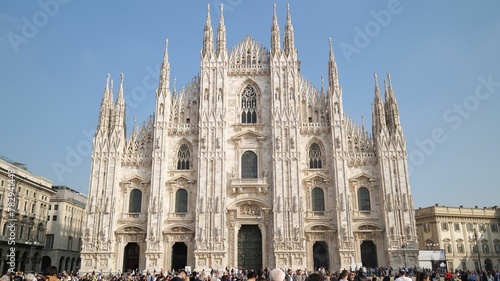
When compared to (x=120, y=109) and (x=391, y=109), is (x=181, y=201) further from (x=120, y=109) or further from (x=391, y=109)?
(x=391, y=109)

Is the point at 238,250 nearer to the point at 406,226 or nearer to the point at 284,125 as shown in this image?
the point at 284,125

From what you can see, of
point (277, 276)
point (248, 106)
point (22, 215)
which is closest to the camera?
A: point (277, 276)

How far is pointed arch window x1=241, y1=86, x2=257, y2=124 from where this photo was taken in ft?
133

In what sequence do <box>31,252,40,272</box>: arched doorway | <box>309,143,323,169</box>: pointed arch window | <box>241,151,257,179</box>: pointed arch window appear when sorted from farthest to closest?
<box>31,252,40,272</box>: arched doorway < <box>309,143,323,169</box>: pointed arch window < <box>241,151,257,179</box>: pointed arch window

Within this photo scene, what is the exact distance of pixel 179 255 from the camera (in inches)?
1475

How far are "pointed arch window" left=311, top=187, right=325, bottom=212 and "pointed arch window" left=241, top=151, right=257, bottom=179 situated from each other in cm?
541

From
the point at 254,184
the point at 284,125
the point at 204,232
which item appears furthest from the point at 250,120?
the point at 204,232

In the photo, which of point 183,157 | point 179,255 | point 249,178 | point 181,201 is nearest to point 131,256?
point 179,255

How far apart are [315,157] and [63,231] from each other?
41.1 meters

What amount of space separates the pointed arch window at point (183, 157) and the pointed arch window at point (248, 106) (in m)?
5.79

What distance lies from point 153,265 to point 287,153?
14542mm

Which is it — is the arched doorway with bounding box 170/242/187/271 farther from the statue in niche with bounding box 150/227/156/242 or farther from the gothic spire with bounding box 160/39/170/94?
the gothic spire with bounding box 160/39/170/94

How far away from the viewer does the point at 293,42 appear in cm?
4194

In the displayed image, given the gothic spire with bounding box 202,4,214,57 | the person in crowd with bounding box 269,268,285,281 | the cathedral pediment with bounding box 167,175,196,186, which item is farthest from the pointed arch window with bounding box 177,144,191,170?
the person in crowd with bounding box 269,268,285,281
